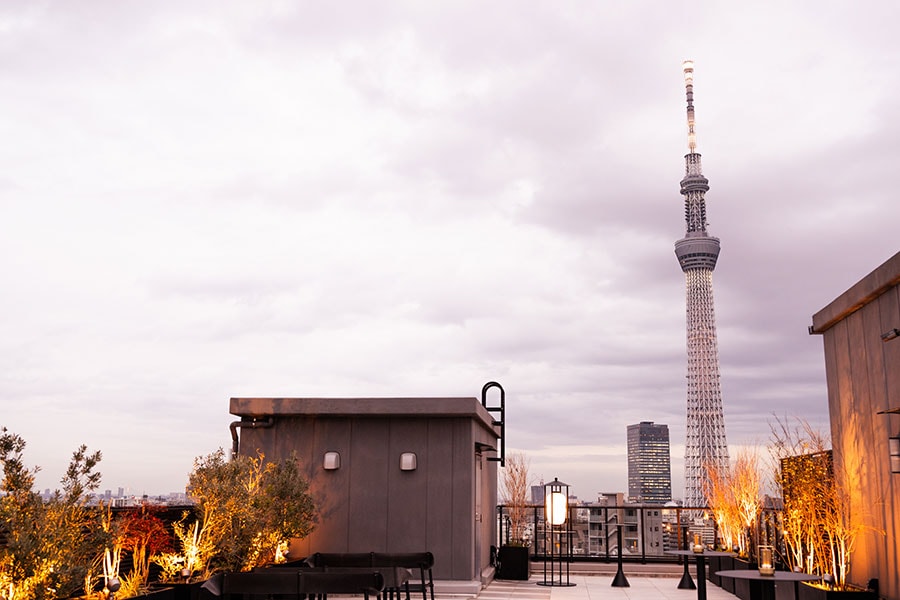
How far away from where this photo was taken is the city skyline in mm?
10148

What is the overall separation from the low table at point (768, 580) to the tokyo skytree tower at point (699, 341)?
4836 cm

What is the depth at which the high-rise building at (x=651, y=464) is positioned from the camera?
97.3 m

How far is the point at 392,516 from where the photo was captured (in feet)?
32.9

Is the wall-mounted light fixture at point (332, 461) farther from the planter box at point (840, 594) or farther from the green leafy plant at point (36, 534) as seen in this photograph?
the planter box at point (840, 594)

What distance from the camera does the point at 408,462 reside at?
10.0m

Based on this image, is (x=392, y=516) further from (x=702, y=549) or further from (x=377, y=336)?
(x=377, y=336)

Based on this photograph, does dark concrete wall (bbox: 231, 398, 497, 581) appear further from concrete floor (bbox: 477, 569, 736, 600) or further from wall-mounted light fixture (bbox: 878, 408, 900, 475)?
wall-mounted light fixture (bbox: 878, 408, 900, 475)

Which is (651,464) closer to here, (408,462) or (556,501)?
(556,501)

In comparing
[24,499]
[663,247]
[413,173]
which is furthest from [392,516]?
[663,247]

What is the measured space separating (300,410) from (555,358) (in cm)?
1430

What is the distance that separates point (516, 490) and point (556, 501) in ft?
4.11

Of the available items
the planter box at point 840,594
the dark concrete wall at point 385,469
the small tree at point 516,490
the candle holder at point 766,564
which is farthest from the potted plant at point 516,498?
the candle holder at point 766,564

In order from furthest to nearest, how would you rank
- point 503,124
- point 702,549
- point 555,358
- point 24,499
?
point 555,358 < point 503,124 < point 702,549 < point 24,499

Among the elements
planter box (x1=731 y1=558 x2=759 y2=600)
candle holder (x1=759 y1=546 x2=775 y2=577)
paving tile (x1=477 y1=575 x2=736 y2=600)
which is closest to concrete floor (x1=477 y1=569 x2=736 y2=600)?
paving tile (x1=477 y1=575 x2=736 y2=600)
